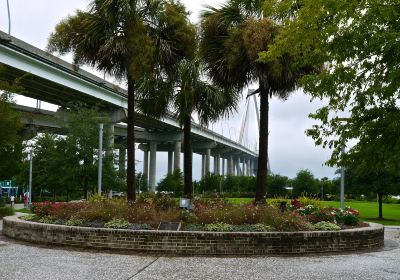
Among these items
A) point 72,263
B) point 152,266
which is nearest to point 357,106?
point 152,266

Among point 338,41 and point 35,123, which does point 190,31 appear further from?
point 35,123

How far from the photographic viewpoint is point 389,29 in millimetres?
6898

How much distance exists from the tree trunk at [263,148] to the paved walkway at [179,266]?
→ 20.5 ft

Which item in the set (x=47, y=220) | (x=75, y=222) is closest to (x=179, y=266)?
(x=75, y=222)

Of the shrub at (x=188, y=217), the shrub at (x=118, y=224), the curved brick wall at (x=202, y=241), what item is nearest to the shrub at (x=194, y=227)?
the shrub at (x=188, y=217)

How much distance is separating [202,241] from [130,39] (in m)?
8.66

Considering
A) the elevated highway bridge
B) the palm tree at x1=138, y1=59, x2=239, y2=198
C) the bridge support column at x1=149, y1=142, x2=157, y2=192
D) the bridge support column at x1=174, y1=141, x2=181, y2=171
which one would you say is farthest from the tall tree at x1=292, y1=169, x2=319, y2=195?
the palm tree at x1=138, y1=59, x2=239, y2=198

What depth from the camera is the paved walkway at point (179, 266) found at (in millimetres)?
9055

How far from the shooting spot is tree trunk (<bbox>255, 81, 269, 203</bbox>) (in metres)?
18.3

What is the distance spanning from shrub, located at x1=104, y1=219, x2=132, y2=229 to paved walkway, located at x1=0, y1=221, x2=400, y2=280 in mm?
1391

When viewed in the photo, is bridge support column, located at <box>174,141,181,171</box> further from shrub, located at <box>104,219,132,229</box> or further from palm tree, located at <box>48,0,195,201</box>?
shrub, located at <box>104,219,132,229</box>

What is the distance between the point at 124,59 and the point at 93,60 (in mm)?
1184

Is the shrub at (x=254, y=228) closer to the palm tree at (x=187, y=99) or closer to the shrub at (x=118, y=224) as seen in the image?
the shrub at (x=118, y=224)

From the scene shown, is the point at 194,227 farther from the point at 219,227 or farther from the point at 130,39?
the point at 130,39
